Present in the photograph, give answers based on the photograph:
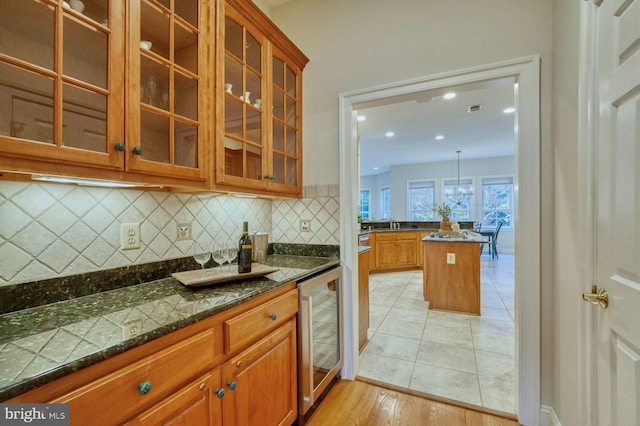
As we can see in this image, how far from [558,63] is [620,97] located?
706 millimetres

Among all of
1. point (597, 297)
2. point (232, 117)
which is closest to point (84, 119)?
point (232, 117)

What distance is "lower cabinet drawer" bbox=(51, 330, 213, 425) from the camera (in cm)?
66

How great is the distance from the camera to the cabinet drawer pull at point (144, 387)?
77 cm

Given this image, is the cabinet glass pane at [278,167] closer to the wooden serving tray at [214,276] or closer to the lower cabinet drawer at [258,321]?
the wooden serving tray at [214,276]

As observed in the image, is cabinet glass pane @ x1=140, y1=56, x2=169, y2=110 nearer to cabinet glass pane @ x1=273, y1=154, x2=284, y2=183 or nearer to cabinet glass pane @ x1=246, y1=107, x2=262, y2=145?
cabinet glass pane @ x1=246, y1=107, x2=262, y2=145

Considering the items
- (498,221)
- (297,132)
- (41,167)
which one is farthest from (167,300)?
(498,221)

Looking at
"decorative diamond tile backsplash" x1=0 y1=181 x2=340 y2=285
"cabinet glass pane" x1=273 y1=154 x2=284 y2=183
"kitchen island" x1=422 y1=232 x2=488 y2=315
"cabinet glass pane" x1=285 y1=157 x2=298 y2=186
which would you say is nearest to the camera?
"decorative diamond tile backsplash" x1=0 y1=181 x2=340 y2=285

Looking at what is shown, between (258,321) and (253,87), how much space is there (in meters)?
1.37

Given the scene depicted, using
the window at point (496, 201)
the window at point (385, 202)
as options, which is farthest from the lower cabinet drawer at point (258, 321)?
the window at point (385, 202)

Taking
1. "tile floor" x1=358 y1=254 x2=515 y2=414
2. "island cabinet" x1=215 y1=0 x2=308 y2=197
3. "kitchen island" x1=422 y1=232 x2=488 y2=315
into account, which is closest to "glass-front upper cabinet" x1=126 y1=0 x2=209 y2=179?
"island cabinet" x1=215 y1=0 x2=308 y2=197

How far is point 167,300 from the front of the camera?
1.09 metres

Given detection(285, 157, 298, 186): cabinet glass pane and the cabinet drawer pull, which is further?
detection(285, 157, 298, 186): cabinet glass pane

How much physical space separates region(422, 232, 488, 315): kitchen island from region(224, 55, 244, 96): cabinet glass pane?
2971 mm

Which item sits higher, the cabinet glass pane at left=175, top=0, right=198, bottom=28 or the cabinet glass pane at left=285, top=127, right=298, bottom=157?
the cabinet glass pane at left=175, top=0, right=198, bottom=28
